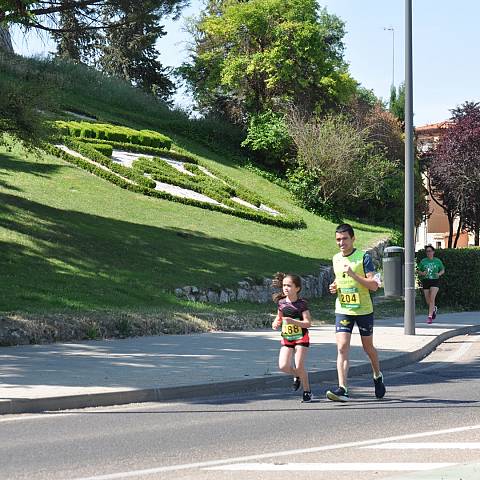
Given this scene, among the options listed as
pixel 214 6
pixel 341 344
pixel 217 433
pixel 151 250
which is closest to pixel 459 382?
pixel 341 344

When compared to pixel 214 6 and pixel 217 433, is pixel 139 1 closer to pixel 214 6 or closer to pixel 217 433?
pixel 217 433

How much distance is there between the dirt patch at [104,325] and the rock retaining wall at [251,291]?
3125mm

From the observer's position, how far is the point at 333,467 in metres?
7.65

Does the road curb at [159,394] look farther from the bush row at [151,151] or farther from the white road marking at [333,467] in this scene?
the bush row at [151,151]

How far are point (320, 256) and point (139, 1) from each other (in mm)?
12807

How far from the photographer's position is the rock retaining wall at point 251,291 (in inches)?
998

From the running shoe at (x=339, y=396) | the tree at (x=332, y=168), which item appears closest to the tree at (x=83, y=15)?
the running shoe at (x=339, y=396)

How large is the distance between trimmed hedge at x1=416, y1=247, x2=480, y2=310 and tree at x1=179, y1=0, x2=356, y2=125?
27549mm

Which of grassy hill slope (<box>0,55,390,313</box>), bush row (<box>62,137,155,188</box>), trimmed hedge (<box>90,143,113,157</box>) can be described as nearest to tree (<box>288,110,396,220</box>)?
grassy hill slope (<box>0,55,390,313</box>)

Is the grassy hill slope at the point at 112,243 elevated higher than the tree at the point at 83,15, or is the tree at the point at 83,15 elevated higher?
the tree at the point at 83,15

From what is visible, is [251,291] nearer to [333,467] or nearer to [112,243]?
[112,243]

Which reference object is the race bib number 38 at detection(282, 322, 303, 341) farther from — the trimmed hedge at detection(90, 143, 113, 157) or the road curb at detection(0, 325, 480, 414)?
the trimmed hedge at detection(90, 143, 113, 157)

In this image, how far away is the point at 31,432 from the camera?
954 centimetres

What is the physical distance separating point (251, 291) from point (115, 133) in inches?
804
